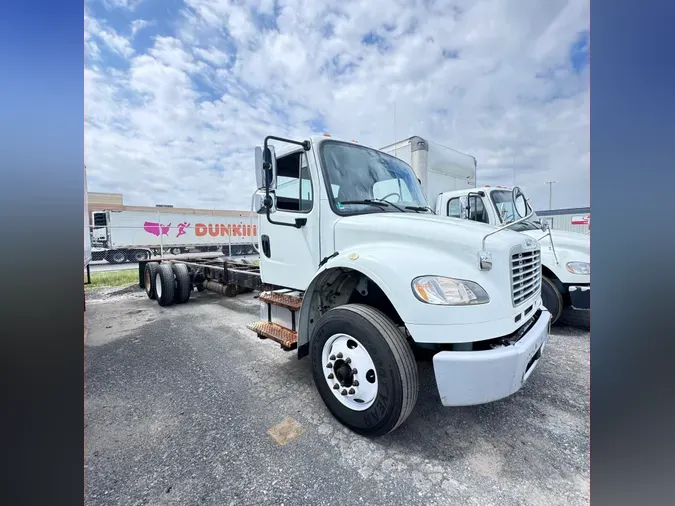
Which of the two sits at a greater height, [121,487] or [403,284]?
[403,284]

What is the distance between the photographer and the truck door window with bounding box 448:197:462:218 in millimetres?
6090

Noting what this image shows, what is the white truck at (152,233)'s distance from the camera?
1783 cm

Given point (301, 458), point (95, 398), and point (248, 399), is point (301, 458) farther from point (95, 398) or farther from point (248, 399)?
point (95, 398)

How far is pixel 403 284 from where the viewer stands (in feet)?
6.72

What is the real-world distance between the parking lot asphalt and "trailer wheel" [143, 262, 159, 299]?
388 cm

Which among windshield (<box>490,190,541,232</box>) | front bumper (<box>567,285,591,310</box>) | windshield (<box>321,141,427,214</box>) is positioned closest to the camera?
windshield (<box>321,141,427,214</box>)

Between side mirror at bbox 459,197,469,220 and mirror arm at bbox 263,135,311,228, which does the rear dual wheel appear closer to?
mirror arm at bbox 263,135,311,228

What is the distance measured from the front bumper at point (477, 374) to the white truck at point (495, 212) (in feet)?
6.49

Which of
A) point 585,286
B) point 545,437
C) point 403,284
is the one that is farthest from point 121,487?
point 585,286

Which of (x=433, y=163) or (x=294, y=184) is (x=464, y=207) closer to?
(x=433, y=163)

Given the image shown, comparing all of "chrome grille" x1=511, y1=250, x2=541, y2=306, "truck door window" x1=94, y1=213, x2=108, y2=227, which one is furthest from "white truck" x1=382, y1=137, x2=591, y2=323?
"truck door window" x1=94, y1=213, x2=108, y2=227

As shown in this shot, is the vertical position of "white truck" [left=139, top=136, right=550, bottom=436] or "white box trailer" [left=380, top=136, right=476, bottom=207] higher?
"white box trailer" [left=380, top=136, right=476, bottom=207]

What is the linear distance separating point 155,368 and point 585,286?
6230mm

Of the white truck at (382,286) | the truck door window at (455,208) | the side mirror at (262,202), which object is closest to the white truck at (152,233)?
the truck door window at (455,208)
